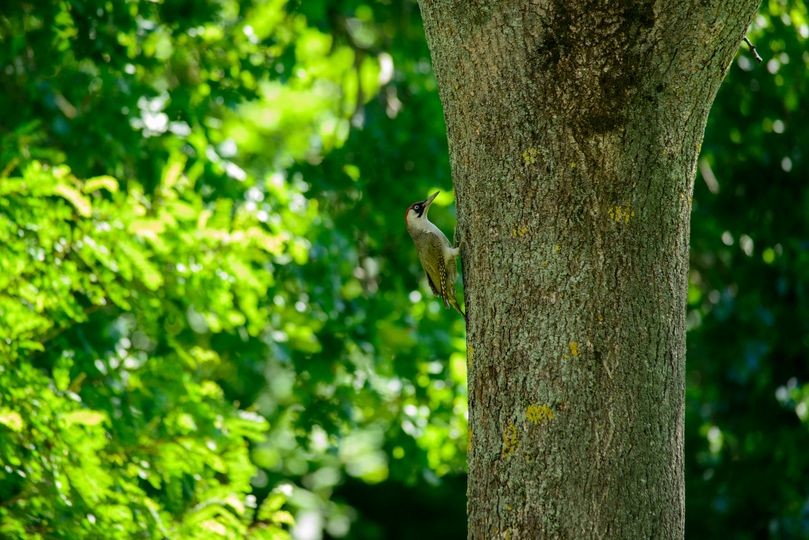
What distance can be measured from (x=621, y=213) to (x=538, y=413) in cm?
54

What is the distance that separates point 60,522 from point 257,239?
194cm

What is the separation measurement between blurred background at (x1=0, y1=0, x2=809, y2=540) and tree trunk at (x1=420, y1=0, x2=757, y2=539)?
209 cm

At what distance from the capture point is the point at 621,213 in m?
2.48

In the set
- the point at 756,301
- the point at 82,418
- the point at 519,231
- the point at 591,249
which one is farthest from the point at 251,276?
the point at 756,301

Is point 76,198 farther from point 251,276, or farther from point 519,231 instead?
point 519,231

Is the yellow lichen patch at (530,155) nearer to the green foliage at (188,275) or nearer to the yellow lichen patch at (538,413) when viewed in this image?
the yellow lichen patch at (538,413)

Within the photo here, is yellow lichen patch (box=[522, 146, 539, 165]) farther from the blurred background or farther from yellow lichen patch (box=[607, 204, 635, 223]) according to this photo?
the blurred background

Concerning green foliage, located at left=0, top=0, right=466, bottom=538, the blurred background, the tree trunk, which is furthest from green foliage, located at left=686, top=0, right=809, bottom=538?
the tree trunk

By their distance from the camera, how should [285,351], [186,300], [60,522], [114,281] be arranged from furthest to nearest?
[285,351] < [186,300] < [114,281] < [60,522]

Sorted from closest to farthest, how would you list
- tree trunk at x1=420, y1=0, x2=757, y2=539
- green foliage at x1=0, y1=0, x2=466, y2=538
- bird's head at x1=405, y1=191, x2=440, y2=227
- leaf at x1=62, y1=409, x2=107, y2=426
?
tree trunk at x1=420, y1=0, x2=757, y2=539 < leaf at x1=62, y1=409, x2=107, y2=426 < green foliage at x1=0, y1=0, x2=466, y2=538 < bird's head at x1=405, y1=191, x2=440, y2=227

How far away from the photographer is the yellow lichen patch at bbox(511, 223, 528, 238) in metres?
2.54

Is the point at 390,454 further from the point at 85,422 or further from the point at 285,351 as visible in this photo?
the point at 85,422

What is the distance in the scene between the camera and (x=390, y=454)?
6.76m

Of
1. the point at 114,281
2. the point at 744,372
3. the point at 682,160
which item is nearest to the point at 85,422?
the point at 114,281
